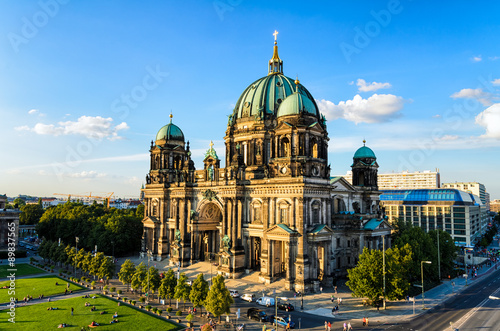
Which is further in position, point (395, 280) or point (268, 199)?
point (268, 199)

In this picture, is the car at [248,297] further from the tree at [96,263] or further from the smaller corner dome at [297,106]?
the smaller corner dome at [297,106]

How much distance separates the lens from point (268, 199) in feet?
225

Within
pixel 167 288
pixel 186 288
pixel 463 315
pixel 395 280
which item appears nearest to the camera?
pixel 463 315

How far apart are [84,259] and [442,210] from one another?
123 meters

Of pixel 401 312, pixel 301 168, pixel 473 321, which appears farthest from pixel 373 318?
pixel 301 168

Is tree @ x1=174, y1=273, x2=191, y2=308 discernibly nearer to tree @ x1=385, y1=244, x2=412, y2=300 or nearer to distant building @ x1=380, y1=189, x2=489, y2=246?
tree @ x1=385, y1=244, x2=412, y2=300

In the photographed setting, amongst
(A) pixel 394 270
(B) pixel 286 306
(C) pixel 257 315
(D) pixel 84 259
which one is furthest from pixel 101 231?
(A) pixel 394 270

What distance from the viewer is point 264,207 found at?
69.0 metres

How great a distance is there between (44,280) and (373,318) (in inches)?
2455

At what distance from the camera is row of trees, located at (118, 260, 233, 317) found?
1786 inches

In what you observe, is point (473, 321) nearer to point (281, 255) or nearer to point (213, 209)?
point (281, 255)

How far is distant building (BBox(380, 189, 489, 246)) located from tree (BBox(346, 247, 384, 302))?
7613 cm

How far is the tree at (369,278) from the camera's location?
51.9m

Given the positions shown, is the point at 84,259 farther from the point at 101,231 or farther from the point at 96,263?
the point at 101,231
